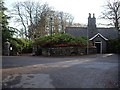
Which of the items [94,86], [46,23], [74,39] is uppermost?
[46,23]

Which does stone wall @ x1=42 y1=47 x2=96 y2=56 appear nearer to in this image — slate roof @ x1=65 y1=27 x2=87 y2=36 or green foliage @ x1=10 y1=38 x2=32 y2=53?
green foliage @ x1=10 y1=38 x2=32 y2=53

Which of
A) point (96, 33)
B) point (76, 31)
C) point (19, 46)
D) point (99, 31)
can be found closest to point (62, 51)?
point (19, 46)

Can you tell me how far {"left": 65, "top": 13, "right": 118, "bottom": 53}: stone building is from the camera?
41.0 meters

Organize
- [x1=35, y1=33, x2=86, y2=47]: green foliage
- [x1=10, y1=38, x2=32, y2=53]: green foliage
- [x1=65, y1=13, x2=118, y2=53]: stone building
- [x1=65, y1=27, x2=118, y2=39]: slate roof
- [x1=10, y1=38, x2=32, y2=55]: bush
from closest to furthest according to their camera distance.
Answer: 1. [x1=35, y1=33, x2=86, y2=47]: green foliage
2. [x1=10, y1=38, x2=32, y2=55]: bush
3. [x1=10, y1=38, x2=32, y2=53]: green foliage
4. [x1=65, y1=13, x2=118, y2=53]: stone building
5. [x1=65, y1=27, x2=118, y2=39]: slate roof

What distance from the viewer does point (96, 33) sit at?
42469mm

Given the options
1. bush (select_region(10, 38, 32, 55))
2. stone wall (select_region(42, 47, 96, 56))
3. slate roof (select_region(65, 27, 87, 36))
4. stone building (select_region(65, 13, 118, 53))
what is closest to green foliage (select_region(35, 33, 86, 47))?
stone wall (select_region(42, 47, 96, 56))

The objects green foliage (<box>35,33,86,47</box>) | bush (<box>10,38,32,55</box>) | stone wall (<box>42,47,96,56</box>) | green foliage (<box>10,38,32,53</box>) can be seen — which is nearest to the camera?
stone wall (<box>42,47,96,56</box>)

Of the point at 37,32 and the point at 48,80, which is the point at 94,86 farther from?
the point at 37,32

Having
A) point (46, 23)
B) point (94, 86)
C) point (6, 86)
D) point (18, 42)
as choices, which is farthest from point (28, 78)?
point (46, 23)

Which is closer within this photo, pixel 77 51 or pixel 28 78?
pixel 28 78

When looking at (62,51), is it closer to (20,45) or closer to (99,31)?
(20,45)

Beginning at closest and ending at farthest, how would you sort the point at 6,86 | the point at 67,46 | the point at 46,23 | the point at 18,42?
→ the point at 6,86
the point at 67,46
the point at 18,42
the point at 46,23

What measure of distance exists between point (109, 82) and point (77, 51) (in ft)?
73.1

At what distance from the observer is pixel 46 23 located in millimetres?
51781
